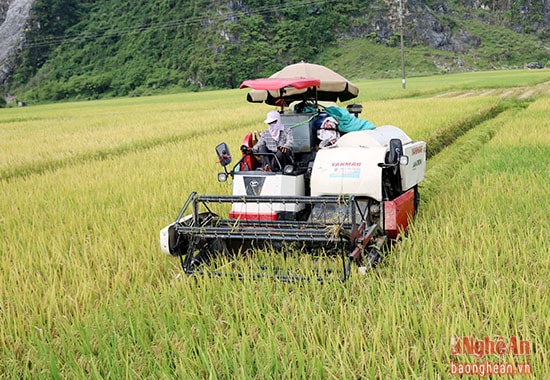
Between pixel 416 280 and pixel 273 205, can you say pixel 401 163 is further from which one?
pixel 416 280

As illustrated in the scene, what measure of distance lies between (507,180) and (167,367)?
450 centimetres

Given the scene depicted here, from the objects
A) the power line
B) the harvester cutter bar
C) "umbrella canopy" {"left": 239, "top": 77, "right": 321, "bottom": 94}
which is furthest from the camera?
the power line

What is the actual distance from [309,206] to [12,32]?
84.3m

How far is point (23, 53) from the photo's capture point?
7438cm

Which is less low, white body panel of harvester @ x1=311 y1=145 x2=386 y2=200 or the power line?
A: the power line

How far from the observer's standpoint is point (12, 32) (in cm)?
7631

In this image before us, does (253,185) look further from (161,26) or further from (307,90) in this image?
(161,26)

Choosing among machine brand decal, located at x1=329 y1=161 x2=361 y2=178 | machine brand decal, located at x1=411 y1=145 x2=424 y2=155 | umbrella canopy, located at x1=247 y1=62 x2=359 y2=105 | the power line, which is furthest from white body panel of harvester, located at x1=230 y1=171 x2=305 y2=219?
the power line

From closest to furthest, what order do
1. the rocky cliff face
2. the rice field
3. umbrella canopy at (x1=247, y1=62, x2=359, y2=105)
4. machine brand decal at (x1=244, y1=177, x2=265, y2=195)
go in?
the rice field
machine brand decal at (x1=244, y1=177, x2=265, y2=195)
umbrella canopy at (x1=247, y1=62, x2=359, y2=105)
the rocky cliff face

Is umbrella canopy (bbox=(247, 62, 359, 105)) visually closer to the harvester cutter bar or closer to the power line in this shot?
the harvester cutter bar

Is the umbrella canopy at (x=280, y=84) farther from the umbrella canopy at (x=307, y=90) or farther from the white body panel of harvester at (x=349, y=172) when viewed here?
the umbrella canopy at (x=307, y=90)

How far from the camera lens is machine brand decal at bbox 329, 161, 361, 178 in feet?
13.1

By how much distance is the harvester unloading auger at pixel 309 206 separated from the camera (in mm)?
3449

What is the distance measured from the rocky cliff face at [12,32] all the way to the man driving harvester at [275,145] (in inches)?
3086
